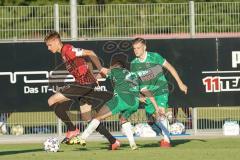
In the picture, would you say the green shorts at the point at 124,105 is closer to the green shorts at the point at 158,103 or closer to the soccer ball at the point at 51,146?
the green shorts at the point at 158,103

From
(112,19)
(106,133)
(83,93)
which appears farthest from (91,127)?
(112,19)

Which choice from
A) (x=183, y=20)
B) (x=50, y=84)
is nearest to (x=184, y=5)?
(x=183, y=20)

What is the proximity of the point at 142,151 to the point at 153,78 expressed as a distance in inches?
85.5

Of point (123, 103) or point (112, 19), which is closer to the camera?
point (123, 103)

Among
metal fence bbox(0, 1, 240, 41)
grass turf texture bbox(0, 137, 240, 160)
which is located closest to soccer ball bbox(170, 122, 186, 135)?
grass turf texture bbox(0, 137, 240, 160)

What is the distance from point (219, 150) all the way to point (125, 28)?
588 centimetres

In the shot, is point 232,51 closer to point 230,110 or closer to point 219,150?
point 230,110

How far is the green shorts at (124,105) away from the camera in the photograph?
55.8ft

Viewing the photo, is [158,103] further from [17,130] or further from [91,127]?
[17,130]

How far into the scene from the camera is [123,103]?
56.2 ft

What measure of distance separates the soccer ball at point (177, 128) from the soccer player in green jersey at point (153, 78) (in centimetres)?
324

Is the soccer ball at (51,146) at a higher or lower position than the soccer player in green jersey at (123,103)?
lower

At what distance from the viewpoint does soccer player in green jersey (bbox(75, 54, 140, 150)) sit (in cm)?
1695

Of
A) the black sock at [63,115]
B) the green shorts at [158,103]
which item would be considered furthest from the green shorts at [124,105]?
the black sock at [63,115]
